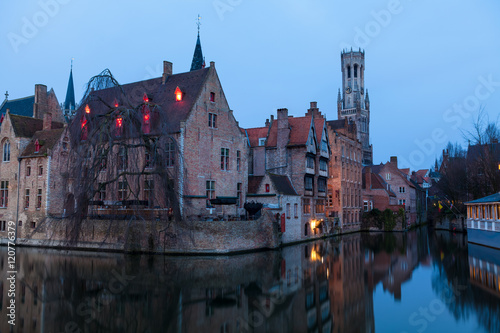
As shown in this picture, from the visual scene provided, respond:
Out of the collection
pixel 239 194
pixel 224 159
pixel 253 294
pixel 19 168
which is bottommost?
pixel 253 294

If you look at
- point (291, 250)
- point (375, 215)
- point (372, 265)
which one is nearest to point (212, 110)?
point (291, 250)

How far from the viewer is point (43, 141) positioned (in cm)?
3631

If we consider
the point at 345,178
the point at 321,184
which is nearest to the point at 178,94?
the point at 321,184

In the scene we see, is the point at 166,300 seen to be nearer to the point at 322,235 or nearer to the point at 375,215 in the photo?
the point at 322,235

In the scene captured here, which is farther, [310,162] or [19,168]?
[310,162]

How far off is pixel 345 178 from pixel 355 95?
303 ft

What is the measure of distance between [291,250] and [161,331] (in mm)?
20990

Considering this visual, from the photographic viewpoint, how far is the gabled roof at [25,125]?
37.4 m

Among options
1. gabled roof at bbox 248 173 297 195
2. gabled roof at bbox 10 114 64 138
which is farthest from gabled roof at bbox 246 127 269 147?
gabled roof at bbox 10 114 64 138

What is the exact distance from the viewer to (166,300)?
15.6 m

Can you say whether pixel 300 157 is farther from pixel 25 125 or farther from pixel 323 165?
pixel 25 125

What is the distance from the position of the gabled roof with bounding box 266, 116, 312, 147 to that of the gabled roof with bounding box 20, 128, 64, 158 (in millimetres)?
20018

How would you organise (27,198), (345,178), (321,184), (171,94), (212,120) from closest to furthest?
(212,120) < (171,94) < (27,198) < (321,184) < (345,178)

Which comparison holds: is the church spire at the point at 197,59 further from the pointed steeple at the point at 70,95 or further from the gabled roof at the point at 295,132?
the pointed steeple at the point at 70,95
